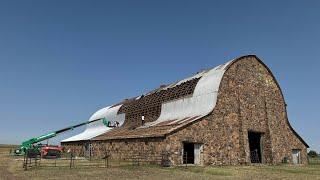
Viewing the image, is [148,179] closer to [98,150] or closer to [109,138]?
[109,138]

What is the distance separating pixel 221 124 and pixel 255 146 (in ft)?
25.6

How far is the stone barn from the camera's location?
33.6 meters

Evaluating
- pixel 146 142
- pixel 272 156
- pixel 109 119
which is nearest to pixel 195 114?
pixel 146 142

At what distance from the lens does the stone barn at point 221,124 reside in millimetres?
33625

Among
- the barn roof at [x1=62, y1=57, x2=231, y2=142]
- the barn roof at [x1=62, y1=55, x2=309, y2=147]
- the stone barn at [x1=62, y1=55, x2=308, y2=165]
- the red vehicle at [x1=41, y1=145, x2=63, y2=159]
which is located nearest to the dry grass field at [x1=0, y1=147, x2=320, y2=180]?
the stone barn at [x1=62, y1=55, x2=308, y2=165]

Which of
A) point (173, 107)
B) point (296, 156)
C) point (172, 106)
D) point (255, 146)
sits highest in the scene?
point (172, 106)

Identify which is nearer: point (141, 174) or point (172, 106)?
point (141, 174)

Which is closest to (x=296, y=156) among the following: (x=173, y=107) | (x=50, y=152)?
(x=173, y=107)

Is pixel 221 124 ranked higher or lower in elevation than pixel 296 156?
higher

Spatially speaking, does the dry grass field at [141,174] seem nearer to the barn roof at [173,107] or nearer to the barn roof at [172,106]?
the barn roof at [173,107]

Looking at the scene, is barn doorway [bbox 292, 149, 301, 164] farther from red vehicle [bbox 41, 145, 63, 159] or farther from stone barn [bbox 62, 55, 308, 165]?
red vehicle [bbox 41, 145, 63, 159]

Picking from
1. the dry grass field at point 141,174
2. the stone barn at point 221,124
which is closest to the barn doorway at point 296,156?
the stone barn at point 221,124

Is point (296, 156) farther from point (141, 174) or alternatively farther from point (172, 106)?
point (141, 174)

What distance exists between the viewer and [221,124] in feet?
118
